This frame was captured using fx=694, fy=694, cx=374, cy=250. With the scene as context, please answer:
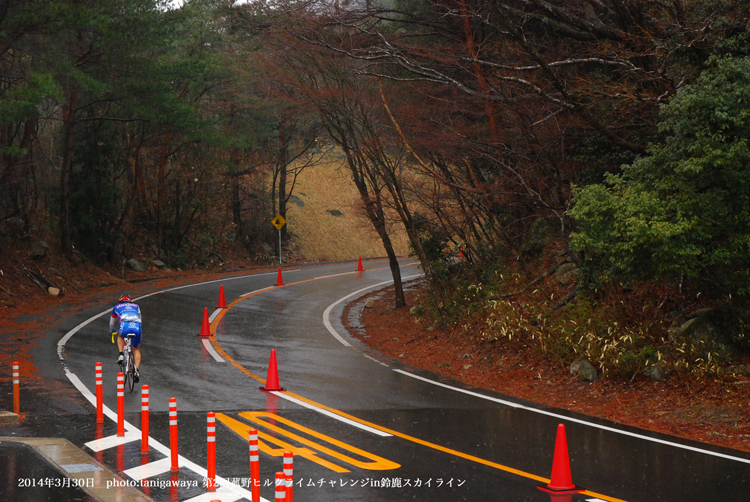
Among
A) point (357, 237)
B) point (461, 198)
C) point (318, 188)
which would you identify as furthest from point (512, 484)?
point (318, 188)

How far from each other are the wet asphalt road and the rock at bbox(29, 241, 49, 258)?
11.5m

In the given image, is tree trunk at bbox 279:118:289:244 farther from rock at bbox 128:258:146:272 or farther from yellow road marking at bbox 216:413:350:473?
yellow road marking at bbox 216:413:350:473

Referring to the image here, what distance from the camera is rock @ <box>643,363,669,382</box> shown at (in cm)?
1167

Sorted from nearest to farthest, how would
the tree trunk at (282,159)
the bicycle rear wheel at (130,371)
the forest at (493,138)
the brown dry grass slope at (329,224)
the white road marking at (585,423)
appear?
1. the white road marking at (585,423)
2. the forest at (493,138)
3. the bicycle rear wheel at (130,371)
4. the tree trunk at (282,159)
5. the brown dry grass slope at (329,224)

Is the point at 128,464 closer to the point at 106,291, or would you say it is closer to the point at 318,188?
the point at 106,291

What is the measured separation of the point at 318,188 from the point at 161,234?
24.5 metres

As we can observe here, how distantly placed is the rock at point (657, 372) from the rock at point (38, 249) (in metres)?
23.3

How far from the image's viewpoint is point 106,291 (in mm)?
26859

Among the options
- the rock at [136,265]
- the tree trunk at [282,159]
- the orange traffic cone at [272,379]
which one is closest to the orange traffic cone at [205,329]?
the orange traffic cone at [272,379]

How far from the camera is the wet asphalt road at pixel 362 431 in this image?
24.0 ft

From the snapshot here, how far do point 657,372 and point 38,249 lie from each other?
23769mm

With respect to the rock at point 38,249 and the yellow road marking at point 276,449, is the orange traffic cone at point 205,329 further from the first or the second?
the rock at point 38,249

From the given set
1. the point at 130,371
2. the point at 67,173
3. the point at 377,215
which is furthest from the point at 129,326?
the point at 67,173

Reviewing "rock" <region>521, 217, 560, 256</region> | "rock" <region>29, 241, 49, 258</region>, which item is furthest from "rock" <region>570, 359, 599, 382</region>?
"rock" <region>29, 241, 49, 258</region>
